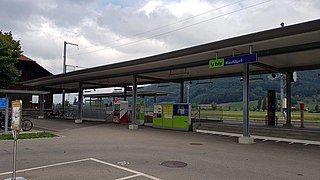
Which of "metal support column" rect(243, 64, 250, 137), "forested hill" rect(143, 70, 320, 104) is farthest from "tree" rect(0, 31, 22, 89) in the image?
"forested hill" rect(143, 70, 320, 104)

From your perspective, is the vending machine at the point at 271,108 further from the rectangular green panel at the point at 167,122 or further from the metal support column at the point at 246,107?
the metal support column at the point at 246,107

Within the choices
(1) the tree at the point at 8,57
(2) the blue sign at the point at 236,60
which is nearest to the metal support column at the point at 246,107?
(2) the blue sign at the point at 236,60

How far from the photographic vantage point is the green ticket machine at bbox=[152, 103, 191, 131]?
60.2 ft

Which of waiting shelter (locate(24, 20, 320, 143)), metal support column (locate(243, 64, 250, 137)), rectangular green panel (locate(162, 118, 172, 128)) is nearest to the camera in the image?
waiting shelter (locate(24, 20, 320, 143))

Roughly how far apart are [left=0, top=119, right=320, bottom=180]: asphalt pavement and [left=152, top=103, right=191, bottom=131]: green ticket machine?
6.36m

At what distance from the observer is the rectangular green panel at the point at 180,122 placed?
1833cm

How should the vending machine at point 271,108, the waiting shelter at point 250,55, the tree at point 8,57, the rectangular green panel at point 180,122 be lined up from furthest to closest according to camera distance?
the vending machine at point 271,108 < the rectangular green panel at point 180,122 < the tree at point 8,57 < the waiting shelter at point 250,55

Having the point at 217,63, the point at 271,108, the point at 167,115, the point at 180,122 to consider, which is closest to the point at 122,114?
the point at 167,115

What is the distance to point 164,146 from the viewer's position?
1166cm

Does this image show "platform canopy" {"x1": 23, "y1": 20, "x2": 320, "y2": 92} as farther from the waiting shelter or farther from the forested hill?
the forested hill

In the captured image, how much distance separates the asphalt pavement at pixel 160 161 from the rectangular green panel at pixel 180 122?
247 inches

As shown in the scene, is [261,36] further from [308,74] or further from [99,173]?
[308,74]

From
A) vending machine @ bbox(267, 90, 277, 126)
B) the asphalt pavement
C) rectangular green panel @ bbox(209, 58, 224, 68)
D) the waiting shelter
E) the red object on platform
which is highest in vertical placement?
the waiting shelter

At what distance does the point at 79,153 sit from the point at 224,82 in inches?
2232
